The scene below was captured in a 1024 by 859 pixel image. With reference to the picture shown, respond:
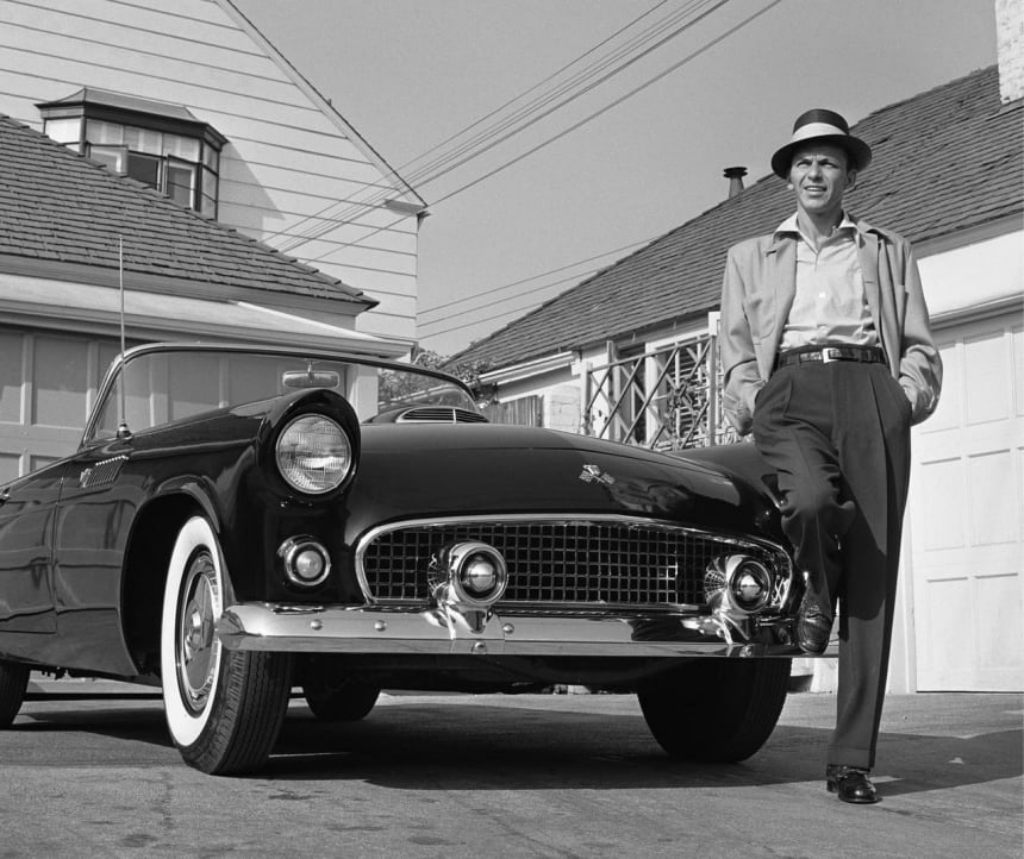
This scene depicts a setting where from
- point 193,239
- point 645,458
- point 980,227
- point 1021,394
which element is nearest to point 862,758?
point 645,458

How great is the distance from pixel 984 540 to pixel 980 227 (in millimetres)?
1976

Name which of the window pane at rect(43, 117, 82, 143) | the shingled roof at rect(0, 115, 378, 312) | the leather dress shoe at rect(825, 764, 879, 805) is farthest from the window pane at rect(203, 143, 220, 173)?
the leather dress shoe at rect(825, 764, 879, 805)

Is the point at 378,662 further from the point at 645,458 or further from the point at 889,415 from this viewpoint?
the point at 889,415

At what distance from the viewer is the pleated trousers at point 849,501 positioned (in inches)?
155

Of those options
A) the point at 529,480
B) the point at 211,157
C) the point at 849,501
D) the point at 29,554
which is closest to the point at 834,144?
the point at 849,501

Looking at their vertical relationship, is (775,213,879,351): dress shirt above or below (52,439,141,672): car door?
above

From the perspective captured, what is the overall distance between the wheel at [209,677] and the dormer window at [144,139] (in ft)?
39.1

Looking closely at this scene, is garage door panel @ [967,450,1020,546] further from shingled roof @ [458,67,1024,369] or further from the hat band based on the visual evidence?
the hat band

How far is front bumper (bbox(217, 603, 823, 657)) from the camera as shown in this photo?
363 centimetres

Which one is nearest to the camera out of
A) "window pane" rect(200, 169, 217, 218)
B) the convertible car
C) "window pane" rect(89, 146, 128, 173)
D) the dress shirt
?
the convertible car

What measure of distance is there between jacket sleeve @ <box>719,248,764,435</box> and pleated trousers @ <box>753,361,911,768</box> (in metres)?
0.17

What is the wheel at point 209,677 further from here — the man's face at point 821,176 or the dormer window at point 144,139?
the dormer window at point 144,139

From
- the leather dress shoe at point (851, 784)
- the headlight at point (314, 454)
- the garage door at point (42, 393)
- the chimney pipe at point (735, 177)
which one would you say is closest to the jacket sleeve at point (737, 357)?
the leather dress shoe at point (851, 784)

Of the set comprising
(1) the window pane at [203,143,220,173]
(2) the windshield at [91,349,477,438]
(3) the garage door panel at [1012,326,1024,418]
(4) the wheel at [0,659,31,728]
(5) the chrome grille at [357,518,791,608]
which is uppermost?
(1) the window pane at [203,143,220,173]
